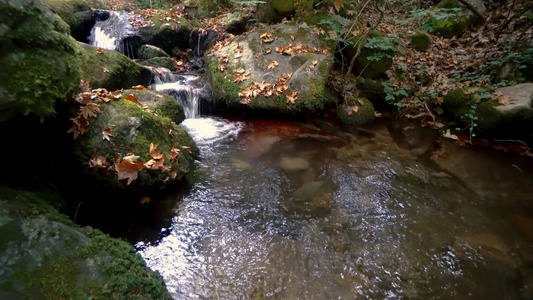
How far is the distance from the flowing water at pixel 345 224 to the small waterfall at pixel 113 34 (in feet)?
18.1

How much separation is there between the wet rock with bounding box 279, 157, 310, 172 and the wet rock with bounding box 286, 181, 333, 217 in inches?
17.5

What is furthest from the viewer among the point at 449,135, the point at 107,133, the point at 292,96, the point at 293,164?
the point at 292,96

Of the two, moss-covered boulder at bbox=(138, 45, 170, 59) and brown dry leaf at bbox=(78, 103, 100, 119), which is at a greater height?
moss-covered boulder at bbox=(138, 45, 170, 59)

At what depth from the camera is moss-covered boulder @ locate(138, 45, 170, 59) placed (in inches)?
345

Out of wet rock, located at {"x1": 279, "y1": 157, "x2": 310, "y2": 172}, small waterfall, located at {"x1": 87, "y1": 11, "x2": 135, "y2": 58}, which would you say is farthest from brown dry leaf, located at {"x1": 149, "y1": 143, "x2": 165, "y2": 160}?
small waterfall, located at {"x1": 87, "y1": 11, "x2": 135, "y2": 58}

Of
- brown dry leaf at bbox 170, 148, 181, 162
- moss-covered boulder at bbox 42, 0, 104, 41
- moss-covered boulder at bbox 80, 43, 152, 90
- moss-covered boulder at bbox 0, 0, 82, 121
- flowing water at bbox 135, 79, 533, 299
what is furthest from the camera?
moss-covered boulder at bbox 42, 0, 104, 41

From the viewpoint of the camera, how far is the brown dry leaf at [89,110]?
325 centimetres

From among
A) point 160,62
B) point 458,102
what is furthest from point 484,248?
point 160,62

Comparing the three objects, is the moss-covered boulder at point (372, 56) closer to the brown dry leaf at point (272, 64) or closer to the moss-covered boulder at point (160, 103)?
the brown dry leaf at point (272, 64)

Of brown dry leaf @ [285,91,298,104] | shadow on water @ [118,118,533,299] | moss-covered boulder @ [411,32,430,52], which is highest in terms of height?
moss-covered boulder @ [411,32,430,52]

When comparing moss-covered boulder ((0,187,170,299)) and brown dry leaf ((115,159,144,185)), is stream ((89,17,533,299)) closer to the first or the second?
brown dry leaf ((115,159,144,185))

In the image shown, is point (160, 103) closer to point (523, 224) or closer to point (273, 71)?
point (273, 71)

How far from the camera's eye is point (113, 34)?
916 cm

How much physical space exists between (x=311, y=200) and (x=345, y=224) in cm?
58
